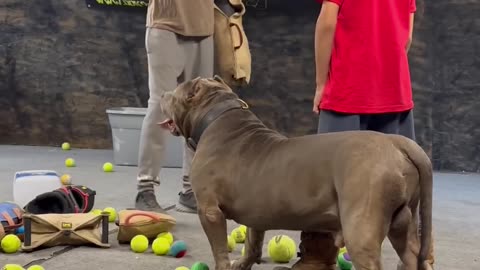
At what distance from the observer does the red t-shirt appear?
8.19 ft

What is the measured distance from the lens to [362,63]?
2.52m

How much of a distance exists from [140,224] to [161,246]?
0.17 meters

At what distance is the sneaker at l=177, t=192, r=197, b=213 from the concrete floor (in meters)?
0.08

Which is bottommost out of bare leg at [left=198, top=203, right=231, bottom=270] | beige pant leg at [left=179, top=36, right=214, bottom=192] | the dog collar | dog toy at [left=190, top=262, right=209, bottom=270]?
dog toy at [left=190, top=262, right=209, bottom=270]

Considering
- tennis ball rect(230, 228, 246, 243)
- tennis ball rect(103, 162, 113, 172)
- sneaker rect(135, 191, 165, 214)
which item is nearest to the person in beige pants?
sneaker rect(135, 191, 165, 214)

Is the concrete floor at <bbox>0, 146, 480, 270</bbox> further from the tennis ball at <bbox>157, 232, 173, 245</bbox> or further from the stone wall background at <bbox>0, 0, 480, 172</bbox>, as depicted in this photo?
the stone wall background at <bbox>0, 0, 480, 172</bbox>

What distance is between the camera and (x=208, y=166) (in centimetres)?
240

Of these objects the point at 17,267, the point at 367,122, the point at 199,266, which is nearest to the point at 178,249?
the point at 199,266

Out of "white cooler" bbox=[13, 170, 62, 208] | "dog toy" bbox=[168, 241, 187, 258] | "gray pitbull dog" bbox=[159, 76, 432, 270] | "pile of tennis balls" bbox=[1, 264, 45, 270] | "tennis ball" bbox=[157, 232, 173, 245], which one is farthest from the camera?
"white cooler" bbox=[13, 170, 62, 208]

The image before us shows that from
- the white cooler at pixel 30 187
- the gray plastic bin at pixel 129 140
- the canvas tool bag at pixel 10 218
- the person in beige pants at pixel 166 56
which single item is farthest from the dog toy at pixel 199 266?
the gray plastic bin at pixel 129 140

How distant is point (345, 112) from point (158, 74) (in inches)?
47.4

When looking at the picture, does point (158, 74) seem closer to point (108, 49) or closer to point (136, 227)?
point (136, 227)

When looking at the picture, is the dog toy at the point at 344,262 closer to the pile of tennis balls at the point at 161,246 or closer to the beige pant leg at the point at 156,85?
the pile of tennis balls at the point at 161,246

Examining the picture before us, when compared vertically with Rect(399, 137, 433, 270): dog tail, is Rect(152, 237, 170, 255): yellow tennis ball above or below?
below
